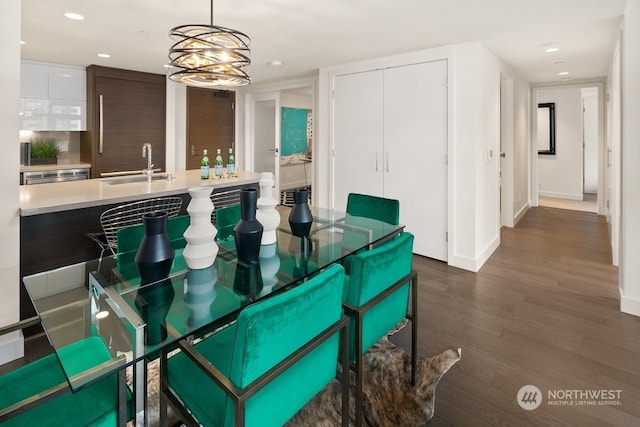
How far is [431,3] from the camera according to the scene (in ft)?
8.78

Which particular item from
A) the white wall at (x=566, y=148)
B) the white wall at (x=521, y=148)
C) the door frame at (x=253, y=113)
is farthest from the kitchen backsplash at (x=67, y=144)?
the white wall at (x=566, y=148)

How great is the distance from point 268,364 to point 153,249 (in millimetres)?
769

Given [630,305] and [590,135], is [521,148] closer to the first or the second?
[590,135]

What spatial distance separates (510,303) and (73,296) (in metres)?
3.04

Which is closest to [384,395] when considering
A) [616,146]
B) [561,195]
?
[616,146]

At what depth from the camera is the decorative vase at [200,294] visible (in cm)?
133

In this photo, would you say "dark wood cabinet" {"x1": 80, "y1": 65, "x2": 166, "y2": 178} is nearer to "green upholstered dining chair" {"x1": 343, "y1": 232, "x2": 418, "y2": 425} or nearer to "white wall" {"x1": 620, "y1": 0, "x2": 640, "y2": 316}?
"green upholstered dining chair" {"x1": 343, "y1": 232, "x2": 418, "y2": 425}

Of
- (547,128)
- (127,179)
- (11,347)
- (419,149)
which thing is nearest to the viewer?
(11,347)

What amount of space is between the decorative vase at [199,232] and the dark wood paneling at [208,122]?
4.78 metres

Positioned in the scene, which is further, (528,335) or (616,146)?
(616,146)

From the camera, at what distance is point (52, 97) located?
15.7ft

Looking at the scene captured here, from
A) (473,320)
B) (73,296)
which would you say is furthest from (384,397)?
(73,296)

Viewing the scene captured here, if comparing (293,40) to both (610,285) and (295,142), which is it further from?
(295,142)

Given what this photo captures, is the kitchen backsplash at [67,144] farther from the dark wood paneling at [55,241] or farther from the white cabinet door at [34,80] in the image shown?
the dark wood paneling at [55,241]
